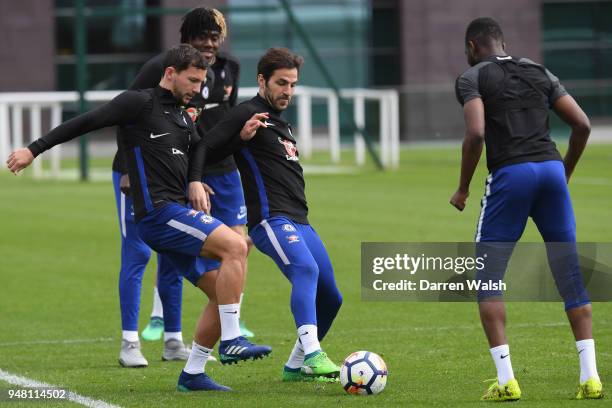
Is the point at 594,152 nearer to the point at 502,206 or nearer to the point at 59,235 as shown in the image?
the point at 59,235

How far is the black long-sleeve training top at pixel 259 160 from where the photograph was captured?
7539 millimetres

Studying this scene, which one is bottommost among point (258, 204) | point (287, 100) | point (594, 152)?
point (594, 152)

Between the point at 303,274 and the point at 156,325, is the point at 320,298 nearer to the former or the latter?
the point at 303,274

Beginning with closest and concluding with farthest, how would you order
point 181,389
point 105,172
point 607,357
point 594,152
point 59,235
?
1. point 181,389
2. point 607,357
3. point 59,235
4. point 105,172
5. point 594,152

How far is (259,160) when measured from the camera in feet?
24.9

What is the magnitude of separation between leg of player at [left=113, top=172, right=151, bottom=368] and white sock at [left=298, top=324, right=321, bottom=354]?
163 cm

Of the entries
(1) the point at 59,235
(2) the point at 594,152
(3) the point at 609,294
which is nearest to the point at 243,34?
(2) the point at 594,152

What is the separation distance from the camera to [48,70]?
42344 mm

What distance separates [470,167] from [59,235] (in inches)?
438

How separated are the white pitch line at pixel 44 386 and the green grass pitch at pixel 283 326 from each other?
0.09 metres

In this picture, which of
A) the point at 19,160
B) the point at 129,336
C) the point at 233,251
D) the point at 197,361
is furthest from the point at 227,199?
the point at 19,160


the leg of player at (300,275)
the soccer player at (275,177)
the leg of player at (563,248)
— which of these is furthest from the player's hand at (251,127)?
the leg of player at (563,248)

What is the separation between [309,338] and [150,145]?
1433 mm

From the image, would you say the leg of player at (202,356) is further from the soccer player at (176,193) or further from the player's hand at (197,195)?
the player's hand at (197,195)
